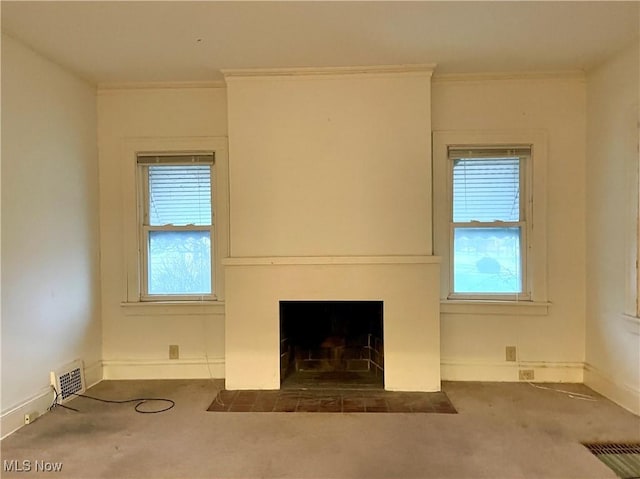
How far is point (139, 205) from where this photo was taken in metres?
3.70

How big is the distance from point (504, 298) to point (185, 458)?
2.63m

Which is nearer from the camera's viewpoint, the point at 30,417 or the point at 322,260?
the point at 30,417

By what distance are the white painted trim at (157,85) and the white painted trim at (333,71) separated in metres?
0.29

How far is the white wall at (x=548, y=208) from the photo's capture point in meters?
3.47

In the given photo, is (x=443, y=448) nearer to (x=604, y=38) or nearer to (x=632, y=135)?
(x=632, y=135)

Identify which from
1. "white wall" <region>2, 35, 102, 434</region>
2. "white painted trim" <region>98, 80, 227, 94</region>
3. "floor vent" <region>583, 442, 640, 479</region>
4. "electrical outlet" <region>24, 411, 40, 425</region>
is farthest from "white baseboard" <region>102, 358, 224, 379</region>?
"floor vent" <region>583, 442, 640, 479</region>

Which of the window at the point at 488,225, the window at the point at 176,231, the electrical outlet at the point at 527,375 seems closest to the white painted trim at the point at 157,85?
the window at the point at 176,231

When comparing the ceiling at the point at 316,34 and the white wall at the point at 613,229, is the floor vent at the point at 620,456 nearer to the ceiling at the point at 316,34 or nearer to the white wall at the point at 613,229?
the white wall at the point at 613,229

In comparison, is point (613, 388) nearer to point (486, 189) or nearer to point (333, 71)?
point (486, 189)

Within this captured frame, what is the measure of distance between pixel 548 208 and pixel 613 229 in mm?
501

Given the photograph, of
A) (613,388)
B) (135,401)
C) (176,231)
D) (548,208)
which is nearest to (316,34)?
(176,231)

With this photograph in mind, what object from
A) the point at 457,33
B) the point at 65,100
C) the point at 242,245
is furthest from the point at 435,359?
the point at 65,100

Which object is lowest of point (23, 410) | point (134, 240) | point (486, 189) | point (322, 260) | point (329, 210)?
point (23, 410)

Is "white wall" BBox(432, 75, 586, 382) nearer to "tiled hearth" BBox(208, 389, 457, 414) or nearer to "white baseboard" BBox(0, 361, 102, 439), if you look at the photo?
"tiled hearth" BBox(208, 389, 457, 414)
